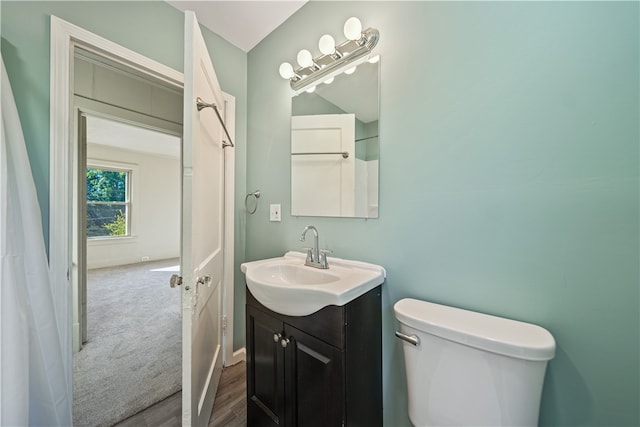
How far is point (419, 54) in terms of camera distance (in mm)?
974

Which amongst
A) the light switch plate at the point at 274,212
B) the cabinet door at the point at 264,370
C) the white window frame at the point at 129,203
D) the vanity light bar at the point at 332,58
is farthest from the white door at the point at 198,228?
the white window frame at the point at 129,203

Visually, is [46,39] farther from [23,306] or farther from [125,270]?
[125,270]

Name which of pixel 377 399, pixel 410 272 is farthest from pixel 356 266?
pixel 377 399

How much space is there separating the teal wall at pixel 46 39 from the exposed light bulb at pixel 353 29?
1019 mm

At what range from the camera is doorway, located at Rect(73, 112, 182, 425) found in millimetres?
1508

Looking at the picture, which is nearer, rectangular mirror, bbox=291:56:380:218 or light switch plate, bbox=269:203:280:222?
rectangular mirror, bbox=291:56:380:218

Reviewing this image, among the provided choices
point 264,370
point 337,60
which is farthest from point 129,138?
point 264,370

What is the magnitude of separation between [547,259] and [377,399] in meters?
0.87

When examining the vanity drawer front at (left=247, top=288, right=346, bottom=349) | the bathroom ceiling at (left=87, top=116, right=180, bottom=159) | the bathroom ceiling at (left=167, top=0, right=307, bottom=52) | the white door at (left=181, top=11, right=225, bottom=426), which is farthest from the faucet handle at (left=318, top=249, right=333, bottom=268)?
the bathroom ceiling at (left=87, top=116, right=180, bottom=159)

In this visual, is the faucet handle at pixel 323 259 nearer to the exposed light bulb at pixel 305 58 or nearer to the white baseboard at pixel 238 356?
the exposed light bulb at pixel 305 58

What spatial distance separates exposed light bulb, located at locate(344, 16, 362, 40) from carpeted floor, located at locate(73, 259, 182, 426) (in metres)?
2.31

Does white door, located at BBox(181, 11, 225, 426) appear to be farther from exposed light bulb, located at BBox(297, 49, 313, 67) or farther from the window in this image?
the window

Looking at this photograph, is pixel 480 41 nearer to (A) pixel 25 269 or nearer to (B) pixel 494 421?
(B) pixel 494 421

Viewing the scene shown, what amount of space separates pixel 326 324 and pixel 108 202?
570 centimetres
